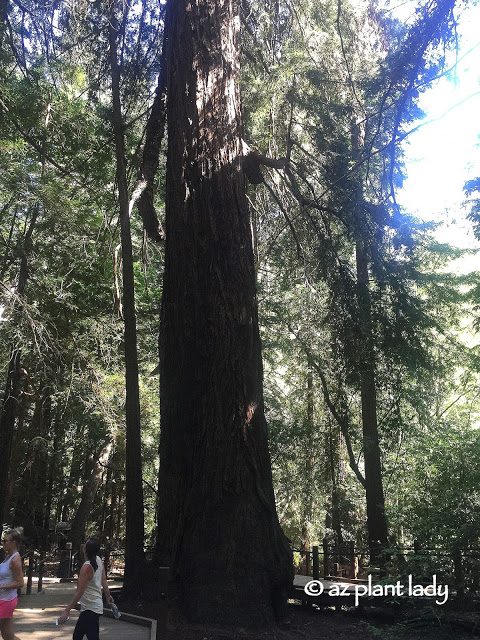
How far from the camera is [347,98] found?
39.9 ft

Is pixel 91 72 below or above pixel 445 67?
above

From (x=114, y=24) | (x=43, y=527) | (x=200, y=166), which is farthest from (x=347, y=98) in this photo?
(x=43, y=527)

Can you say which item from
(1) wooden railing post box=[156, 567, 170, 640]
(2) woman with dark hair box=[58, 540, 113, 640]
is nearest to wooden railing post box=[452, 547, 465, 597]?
(1) wooden railing post box=[156, 567, 170, 640]

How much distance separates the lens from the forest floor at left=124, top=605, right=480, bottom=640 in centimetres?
512

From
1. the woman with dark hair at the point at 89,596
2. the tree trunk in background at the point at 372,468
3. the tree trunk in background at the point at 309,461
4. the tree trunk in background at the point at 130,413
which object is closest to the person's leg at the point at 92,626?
the woman with dark hair at the point at 89,596

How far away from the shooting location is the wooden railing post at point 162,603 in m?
5.12

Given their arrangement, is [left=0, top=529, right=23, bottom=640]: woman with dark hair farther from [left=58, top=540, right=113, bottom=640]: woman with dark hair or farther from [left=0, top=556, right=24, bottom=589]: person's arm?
[left=58, top=540, right=113, bottom=640]: woman with dark hair

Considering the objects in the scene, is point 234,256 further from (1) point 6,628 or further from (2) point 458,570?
(2) point 458,570

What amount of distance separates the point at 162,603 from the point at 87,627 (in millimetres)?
860

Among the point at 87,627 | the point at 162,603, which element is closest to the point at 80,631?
the point at 87,627

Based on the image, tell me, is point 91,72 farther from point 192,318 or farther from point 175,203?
point 192,318

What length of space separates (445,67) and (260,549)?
638 cm

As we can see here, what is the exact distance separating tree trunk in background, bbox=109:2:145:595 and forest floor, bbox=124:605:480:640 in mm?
1738

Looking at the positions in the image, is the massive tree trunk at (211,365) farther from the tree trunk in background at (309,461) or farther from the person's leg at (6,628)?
the tree trunk in background at (309,461)
